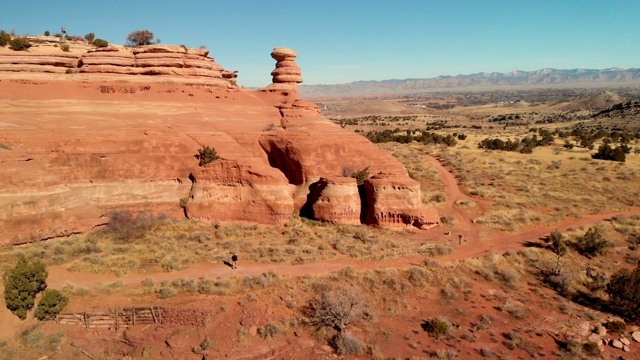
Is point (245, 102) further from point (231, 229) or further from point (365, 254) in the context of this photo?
point (365, 254)

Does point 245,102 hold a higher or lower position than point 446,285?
higher

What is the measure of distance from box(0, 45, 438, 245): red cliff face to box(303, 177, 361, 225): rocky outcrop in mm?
A: 63

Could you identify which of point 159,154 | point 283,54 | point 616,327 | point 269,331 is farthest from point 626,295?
point 283,54

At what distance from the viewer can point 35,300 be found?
14219 mm

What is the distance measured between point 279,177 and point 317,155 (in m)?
3.77

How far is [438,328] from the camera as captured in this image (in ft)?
45.3

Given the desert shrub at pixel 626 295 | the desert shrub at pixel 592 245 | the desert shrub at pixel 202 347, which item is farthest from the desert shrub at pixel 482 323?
the desert shrub at pixel 592 245

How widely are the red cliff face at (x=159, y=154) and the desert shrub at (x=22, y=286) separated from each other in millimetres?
4186

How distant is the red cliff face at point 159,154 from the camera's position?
19031 millimetres

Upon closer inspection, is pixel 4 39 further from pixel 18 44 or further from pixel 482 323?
pixel 482 323

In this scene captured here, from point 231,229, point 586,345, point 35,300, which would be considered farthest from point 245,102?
point 586,345

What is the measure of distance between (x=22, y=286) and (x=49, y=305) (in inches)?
49.8

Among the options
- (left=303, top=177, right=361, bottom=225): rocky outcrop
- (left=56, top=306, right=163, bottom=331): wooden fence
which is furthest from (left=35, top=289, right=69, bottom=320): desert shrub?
(left=303, top=177, right=361, bottom=225): rocky outcrop

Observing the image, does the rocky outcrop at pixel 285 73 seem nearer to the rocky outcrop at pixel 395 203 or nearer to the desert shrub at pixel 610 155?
the rocky outcrop at pixel 395 203
